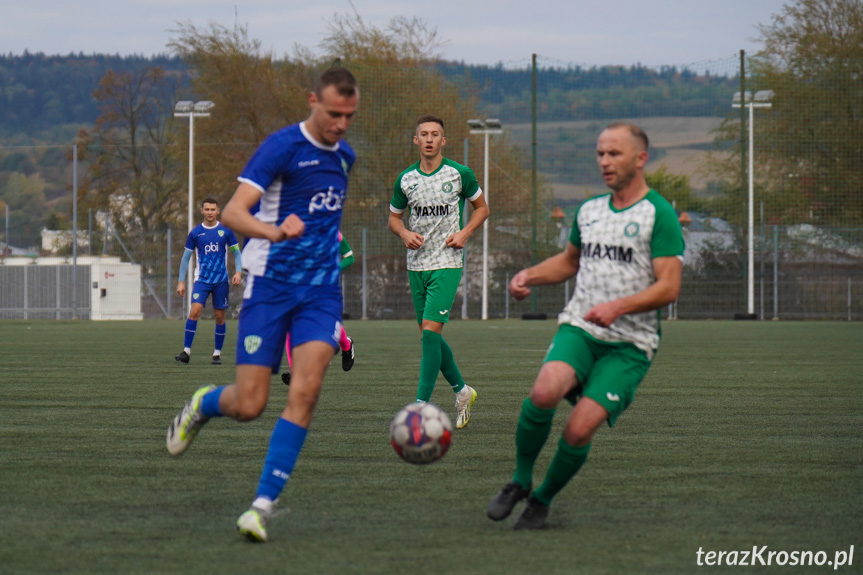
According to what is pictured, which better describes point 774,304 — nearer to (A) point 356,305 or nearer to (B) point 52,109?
(A) point 356,305

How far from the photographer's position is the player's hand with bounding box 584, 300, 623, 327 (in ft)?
14.0

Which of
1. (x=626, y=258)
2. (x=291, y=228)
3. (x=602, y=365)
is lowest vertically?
(x=602, y=365)

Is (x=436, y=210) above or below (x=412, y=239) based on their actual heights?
above

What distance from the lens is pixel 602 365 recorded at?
4438mm

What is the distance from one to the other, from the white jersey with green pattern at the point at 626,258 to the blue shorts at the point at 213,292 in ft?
32.8

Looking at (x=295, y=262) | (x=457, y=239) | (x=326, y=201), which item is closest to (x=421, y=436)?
(x=295, y=262)

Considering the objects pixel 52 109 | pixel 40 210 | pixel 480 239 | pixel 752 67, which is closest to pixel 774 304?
pixel 480 239

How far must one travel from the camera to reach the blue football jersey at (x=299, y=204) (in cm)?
448

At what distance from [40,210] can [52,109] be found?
127 ft

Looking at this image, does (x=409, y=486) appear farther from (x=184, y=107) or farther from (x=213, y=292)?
(x=184, y=107)

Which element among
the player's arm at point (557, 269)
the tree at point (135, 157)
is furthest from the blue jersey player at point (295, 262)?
the tree at point (135, 157)

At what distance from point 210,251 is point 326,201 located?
9.65m

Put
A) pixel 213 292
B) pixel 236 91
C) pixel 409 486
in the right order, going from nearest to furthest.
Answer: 1. pixel 409 486
2. pixel 213 292
3. pixel 236 91
